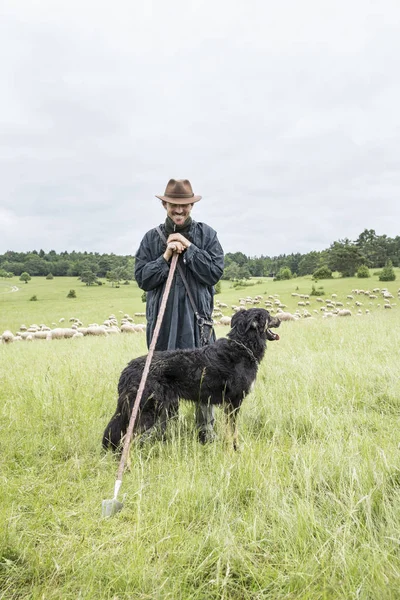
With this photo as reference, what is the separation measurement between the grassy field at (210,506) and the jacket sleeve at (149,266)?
185cm

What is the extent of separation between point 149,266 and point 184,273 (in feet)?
1.57

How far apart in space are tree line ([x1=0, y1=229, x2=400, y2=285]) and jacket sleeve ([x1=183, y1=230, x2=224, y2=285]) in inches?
1633

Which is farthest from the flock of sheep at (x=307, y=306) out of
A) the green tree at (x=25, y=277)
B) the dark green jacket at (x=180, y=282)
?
the green tree at (x=25, y=277)

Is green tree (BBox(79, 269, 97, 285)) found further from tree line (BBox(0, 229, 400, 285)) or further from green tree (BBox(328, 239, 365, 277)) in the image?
green tree (BBox(328, 239, 365, 277))

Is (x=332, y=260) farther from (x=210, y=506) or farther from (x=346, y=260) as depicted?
(x=210, y=506)

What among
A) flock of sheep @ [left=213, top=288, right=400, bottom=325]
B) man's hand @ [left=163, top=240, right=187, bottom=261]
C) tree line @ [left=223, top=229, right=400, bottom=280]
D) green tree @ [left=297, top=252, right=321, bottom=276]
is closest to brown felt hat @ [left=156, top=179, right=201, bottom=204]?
man's hand @ [left=163, top=240, right=187, bottom=261]

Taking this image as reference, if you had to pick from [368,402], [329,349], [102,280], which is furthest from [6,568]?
[102,280]

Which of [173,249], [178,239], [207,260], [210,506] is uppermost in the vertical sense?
[178,239]

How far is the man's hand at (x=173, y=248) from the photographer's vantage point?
14.0 ft

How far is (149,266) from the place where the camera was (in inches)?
179

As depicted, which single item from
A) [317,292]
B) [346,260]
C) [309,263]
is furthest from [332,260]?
[317,292]

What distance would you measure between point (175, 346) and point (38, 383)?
9.00 ft

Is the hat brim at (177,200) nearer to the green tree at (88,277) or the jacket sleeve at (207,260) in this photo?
the jacket sleeve at (207,260)

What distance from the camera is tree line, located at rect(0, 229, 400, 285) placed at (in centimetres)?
5466
